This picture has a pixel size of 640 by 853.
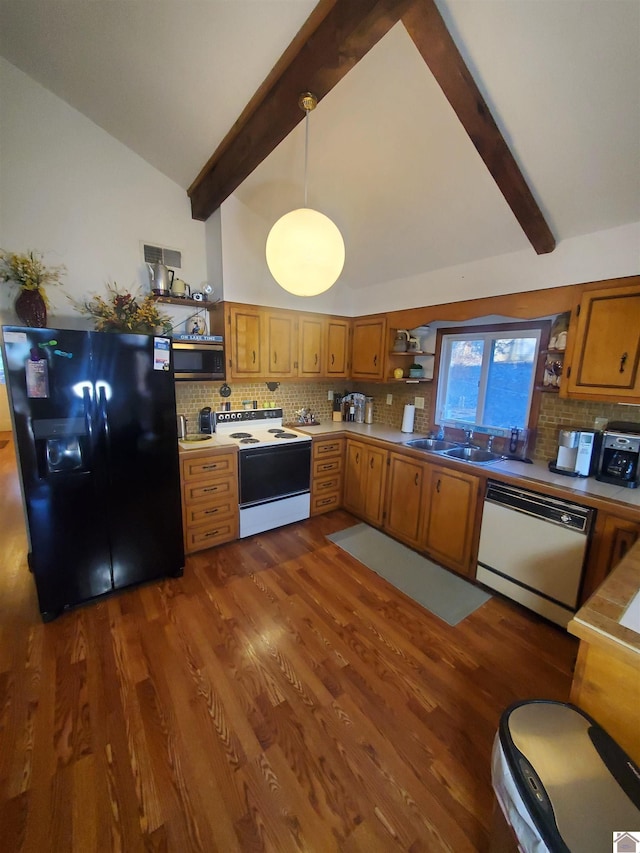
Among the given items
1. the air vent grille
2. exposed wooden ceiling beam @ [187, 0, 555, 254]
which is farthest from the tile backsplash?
exposed wooden ceiling beam @ [187, 0, 555, 254]

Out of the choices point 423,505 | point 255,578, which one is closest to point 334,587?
point 255,578

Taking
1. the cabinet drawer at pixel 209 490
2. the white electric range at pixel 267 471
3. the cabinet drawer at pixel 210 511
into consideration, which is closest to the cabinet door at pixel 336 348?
the white electric range at pixel 267 471

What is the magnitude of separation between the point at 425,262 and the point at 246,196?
1.65m

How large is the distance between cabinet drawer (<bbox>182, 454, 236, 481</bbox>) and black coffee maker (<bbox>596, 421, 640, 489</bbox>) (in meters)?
2.65

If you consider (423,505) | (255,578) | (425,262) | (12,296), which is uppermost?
(425,262)

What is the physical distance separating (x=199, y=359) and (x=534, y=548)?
2877 mm

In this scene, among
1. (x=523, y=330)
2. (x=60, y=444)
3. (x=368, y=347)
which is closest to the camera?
(x=60, y=444)

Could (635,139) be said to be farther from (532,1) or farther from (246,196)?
(246,196)

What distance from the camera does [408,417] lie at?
3.46 meters

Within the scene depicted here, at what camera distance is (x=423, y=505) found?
2.75m

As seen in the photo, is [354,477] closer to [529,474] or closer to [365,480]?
[365,480]

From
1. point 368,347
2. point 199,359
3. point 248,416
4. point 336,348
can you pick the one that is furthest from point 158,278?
point 368,347

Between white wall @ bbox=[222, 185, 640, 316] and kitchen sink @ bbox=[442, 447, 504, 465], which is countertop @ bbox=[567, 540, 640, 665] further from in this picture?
white wall @ bbox=[222, 185, 640, 316]

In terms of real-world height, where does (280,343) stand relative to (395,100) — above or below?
below
